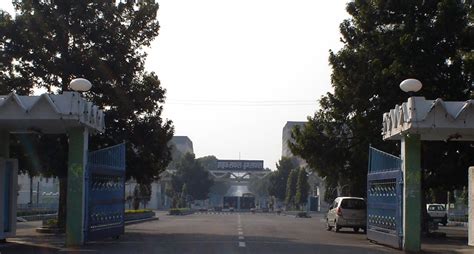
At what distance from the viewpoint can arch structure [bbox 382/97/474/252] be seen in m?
19.6

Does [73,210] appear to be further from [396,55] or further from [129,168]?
[396,55]

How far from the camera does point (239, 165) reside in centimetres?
14462

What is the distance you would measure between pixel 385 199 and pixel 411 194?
2044 mm

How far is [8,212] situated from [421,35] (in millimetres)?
17550

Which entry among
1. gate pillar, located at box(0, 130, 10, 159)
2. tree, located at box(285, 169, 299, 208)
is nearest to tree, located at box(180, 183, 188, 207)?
tree, located at box(285, 169, 299, 208)

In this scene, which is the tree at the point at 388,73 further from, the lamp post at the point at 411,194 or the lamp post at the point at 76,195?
the lamp post at the point at 76,195

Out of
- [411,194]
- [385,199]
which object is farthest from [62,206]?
[411,194]

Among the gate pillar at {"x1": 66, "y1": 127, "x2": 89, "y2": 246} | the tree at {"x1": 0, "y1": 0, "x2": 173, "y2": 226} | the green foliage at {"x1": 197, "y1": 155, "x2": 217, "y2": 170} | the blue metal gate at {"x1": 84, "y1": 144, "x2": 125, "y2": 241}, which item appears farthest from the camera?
the green foliage at {"x1": 197, "y1": 155, "x2": 217, "y2": 170}

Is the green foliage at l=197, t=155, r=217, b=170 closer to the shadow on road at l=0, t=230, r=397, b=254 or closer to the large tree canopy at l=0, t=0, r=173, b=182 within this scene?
the large tree canopy at l=0, t=0, r=173, b=182

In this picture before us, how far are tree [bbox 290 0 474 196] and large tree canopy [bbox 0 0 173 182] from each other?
25.9ft

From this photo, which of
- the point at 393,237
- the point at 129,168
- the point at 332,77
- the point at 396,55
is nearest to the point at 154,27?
the point at 129,168

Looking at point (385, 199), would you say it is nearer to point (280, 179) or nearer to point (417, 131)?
point (417, 131)

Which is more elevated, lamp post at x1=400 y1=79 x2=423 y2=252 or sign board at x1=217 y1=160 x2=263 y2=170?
sign board at x1=217 y1=160 x2=263 y2=170

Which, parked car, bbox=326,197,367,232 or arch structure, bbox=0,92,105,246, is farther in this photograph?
parked car, bbox=326,197,367,232
